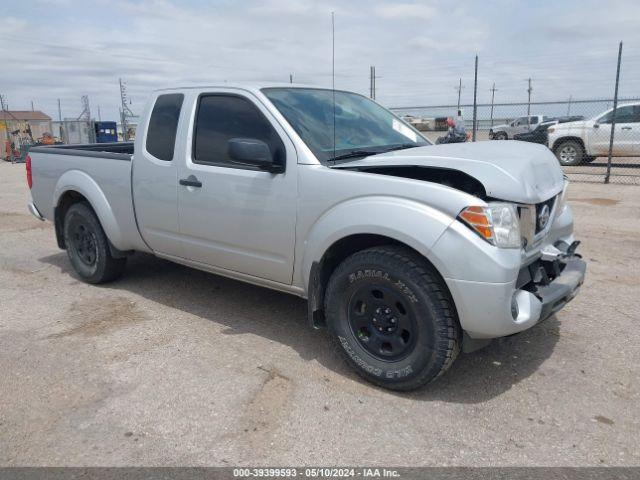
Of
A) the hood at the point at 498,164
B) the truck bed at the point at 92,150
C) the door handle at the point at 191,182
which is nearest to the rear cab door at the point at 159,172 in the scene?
the door handle at the point at 191,182

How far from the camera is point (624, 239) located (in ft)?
22.6

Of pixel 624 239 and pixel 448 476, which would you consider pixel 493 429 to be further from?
pixel 624 239

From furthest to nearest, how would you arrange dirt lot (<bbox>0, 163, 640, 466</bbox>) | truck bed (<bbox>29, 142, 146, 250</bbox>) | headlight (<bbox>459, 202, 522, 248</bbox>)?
truck bed (<bbox>29, 142, 146, 250</bbox>) → headlight (<bbox>459, 202, 522, 248</bbox>) → dirt lot (<bbox>0, 163, 640, 466</bbox>)

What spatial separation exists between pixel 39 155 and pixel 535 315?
5.21 meters

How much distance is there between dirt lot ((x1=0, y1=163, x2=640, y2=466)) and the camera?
2818 millimetres

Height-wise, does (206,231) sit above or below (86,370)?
above

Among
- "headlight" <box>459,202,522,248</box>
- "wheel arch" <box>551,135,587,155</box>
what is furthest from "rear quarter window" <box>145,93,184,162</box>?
"wheel arch" <box>551,135,587,155</box>

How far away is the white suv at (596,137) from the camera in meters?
13.5

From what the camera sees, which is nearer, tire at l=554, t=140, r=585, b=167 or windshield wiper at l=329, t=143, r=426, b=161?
windshield wiper at l=329, t=143, r=426, b=161

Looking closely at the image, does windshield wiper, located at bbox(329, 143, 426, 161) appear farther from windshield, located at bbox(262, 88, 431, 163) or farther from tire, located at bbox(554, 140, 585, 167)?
tire, located at bbox(554, 140, 585, 167)

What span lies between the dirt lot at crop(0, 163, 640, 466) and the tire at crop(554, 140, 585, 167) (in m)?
10.3

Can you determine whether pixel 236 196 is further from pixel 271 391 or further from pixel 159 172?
pixel 271 391

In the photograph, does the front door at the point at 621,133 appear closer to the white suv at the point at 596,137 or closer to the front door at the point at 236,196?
the white suv at the point at 596,137

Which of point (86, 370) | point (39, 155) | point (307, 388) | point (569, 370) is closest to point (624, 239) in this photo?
point (569, 370)
